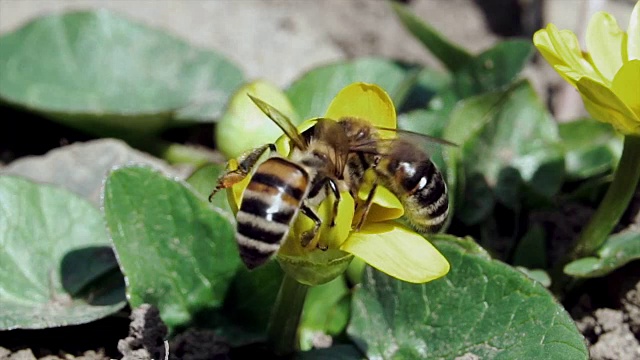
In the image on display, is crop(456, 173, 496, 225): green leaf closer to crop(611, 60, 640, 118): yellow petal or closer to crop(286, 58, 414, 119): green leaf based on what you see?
crop(286, 58, 414, 119): green leaf

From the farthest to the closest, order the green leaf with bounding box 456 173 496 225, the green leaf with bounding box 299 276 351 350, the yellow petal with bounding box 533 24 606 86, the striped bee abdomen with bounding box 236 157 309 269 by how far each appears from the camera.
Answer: the green leaf with bounding box 456 173 496 225 → the green leaf with bounding box 299 276 351 350 → the yellow petal with bounding box 533 24 606 86 → the striped bee abdomen with bounding box 236 157 309 269

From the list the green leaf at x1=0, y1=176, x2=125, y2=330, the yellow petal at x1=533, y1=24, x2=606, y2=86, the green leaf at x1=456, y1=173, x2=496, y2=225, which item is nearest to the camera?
the yellow petal at x1=533, y1=24, x2=606, y2=86

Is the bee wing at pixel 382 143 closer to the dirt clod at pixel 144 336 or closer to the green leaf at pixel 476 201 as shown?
the dirt clod at pixel 144 336

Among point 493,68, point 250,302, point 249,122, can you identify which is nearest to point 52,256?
point 250,302

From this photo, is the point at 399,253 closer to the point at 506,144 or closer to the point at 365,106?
the point at 365,106

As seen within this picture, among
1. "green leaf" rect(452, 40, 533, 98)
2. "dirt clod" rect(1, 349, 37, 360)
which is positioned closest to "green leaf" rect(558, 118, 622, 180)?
"green leaf" rect(452, 40, 533, 98)

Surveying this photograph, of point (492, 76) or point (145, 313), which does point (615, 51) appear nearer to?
point (492, 76)

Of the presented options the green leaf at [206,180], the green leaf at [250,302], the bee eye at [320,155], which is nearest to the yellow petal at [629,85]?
the bee eye at [320,155]
